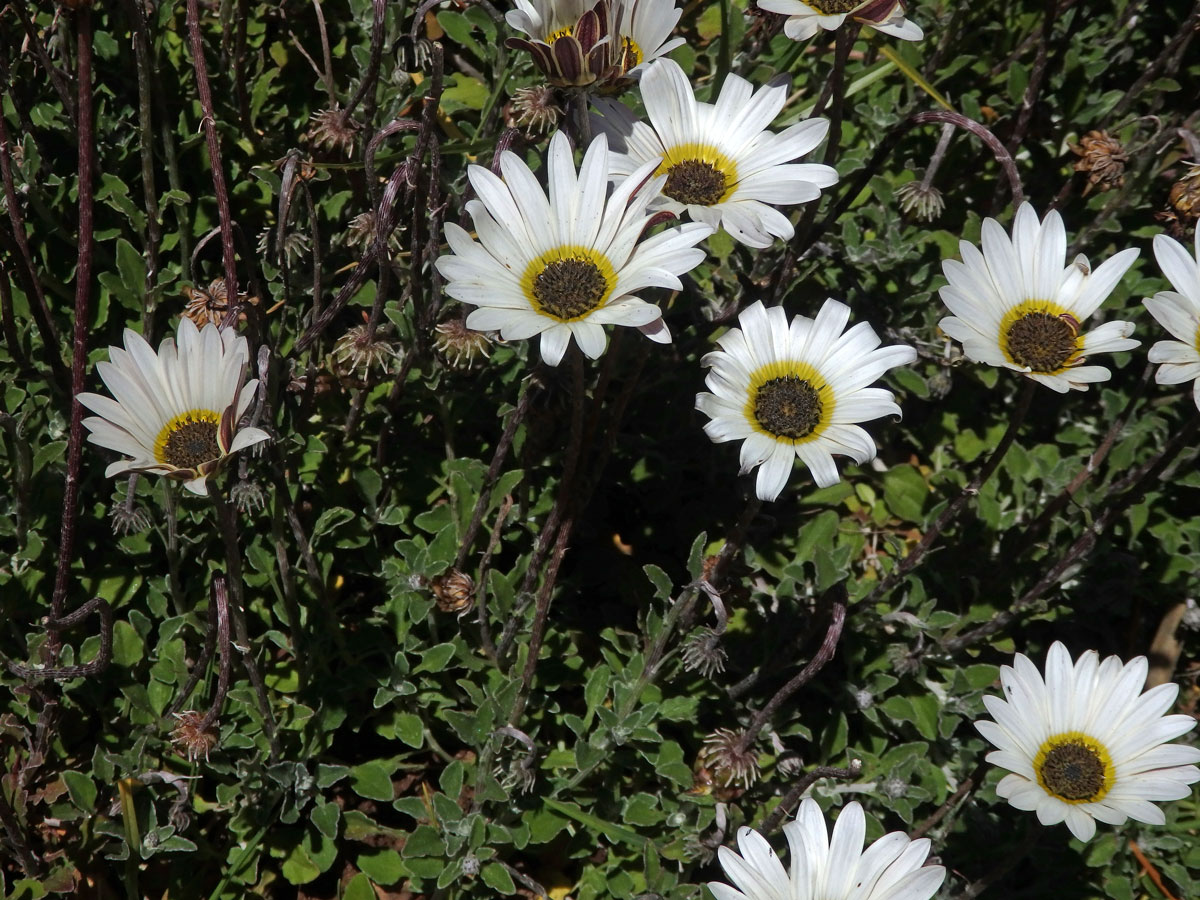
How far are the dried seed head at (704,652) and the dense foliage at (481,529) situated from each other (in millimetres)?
12

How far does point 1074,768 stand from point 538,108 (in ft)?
7.60

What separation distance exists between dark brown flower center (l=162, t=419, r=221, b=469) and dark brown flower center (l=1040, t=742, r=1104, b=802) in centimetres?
230

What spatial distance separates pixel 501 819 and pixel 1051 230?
238 cm

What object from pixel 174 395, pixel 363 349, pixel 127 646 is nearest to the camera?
pixel 174 395

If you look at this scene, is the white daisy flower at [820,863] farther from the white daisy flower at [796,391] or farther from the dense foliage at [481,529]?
the white daisy flower at [796,391]

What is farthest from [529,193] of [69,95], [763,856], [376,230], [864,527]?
[864,527]

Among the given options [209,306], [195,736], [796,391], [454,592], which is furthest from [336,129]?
[195,736]

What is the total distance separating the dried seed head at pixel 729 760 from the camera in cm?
301

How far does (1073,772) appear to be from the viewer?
9.52ft

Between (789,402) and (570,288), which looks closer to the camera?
(570,288)

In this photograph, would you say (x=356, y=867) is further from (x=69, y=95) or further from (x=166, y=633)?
(x=69, y=95)

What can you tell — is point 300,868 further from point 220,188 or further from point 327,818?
point 220,188

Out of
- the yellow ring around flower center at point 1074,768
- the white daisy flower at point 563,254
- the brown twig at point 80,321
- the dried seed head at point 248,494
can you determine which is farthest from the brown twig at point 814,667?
the brown twig at point 80,321

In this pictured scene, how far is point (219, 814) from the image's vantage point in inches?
129
